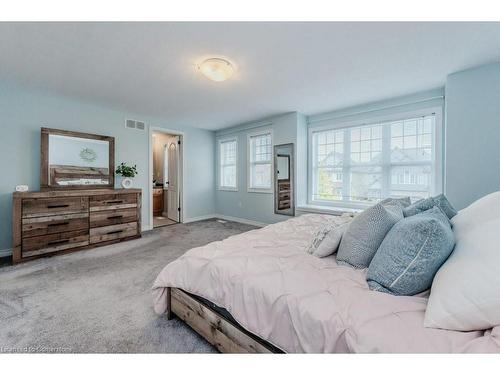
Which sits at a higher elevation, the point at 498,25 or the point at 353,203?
the point at 498,25

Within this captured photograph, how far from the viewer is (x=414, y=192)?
3369mm

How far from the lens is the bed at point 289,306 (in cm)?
76

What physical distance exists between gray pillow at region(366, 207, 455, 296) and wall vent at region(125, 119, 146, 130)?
4.65m

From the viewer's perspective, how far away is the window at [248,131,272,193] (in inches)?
191

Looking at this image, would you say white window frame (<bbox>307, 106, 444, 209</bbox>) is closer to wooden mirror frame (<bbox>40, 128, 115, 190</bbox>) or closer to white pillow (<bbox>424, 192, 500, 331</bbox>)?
white pillow (<bbox>424, 192, 500, 331</bbox>)

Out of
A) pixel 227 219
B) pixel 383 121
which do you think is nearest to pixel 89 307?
pixel 227 219

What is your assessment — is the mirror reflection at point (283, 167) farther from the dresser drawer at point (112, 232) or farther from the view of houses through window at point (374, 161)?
the dresser drawer at point (112, 232)

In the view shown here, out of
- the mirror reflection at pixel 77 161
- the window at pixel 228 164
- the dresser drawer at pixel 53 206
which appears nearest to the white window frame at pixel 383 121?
the window at pixel 228 164

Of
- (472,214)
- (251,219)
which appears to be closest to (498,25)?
(472,214)

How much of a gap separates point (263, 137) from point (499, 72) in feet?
11.6

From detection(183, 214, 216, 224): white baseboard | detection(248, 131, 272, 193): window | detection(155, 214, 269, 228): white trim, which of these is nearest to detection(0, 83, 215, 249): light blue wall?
detection(183, 214, 216, 224): white baseboard

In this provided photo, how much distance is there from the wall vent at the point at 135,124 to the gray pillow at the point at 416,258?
4650 millimetres

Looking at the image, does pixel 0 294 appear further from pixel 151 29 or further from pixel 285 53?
pixel 285 53

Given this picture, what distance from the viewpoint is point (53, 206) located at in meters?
3.00
